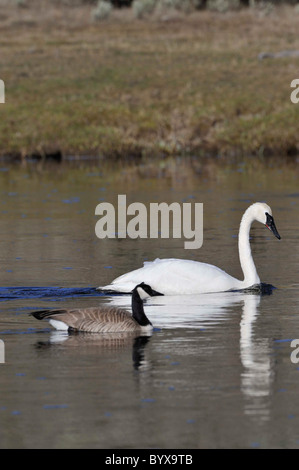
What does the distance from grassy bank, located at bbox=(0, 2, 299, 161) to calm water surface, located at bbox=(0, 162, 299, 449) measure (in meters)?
18.7

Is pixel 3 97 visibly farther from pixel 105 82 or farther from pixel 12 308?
pixel 12 308

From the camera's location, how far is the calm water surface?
364 inches

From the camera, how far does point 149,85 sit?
5316 cm

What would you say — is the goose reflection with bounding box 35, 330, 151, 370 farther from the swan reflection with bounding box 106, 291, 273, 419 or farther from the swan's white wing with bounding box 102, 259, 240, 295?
the swan's white wing with bounding box 102, 259, 240, 295

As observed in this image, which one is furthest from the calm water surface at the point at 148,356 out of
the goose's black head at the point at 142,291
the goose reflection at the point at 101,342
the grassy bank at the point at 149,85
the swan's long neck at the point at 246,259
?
the grassy bank at the point at 149,85

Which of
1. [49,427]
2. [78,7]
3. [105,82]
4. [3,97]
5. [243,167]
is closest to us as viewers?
[49,427]

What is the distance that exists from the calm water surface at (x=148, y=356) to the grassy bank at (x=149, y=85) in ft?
61.2

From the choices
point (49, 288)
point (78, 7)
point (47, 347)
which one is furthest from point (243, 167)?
point (78, 7)

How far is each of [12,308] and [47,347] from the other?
101 inches

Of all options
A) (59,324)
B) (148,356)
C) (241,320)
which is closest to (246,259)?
(241,320)

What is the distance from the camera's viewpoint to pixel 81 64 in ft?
194

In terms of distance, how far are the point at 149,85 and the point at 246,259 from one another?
3746cm

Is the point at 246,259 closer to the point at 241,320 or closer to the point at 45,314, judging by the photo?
the point at 241,320

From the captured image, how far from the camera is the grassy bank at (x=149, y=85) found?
1654 inches
